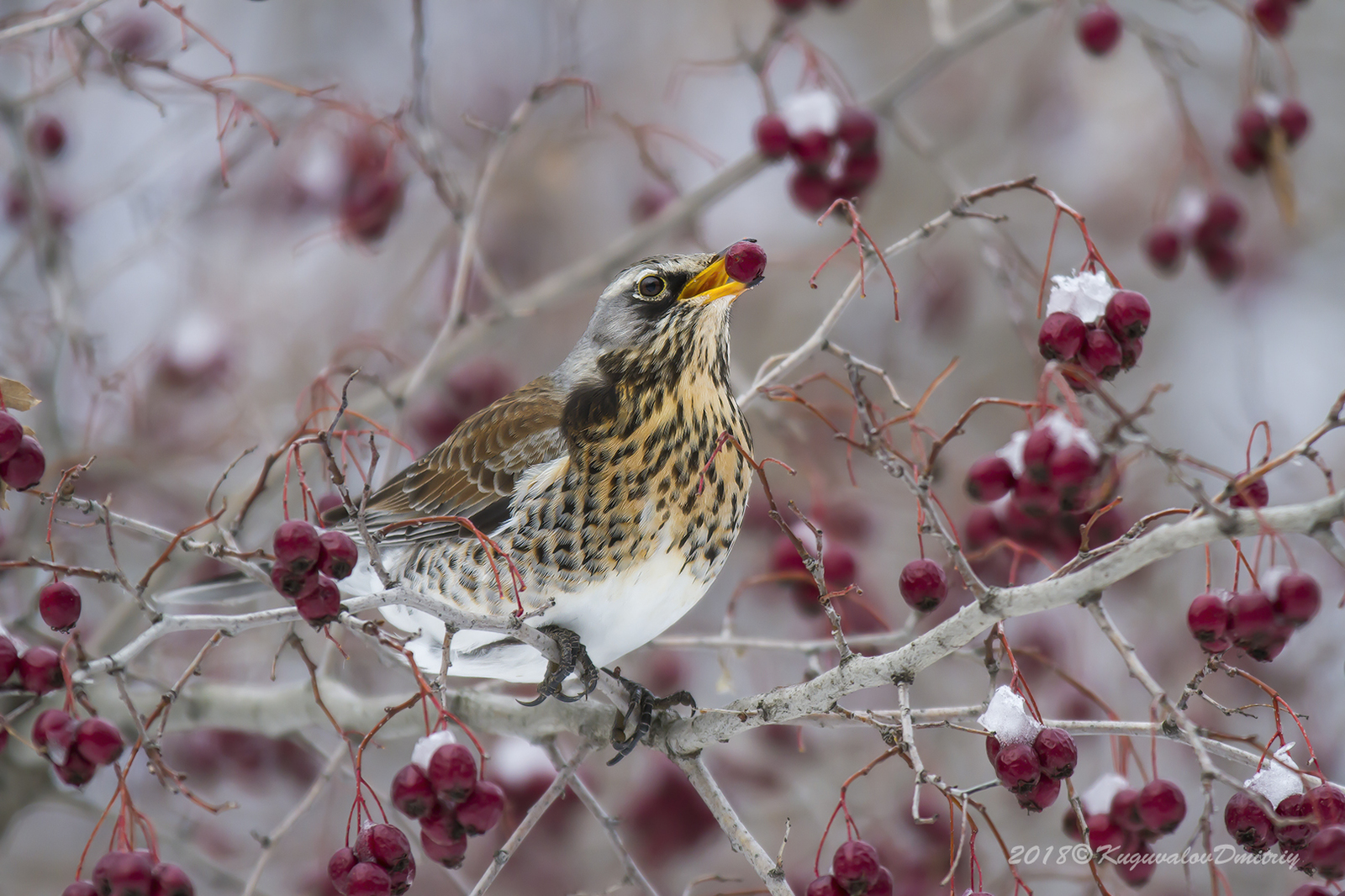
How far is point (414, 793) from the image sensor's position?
6.64ft

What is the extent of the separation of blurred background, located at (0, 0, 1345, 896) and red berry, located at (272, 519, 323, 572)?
43.0 inches

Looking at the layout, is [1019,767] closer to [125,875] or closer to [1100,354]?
[1100,354]

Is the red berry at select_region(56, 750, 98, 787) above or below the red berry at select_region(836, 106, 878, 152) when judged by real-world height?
below

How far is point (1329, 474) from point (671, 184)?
2217mm

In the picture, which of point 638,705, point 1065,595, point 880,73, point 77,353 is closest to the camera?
point 1065,595

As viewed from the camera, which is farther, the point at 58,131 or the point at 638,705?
the point at 58,131

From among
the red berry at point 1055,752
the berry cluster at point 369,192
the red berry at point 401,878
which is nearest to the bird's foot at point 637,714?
the red berry at point 401,878

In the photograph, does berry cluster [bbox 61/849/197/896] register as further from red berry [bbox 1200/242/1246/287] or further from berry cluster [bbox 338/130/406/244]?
red berry [bbox 1200/242/1246/287]

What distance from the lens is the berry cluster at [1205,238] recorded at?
3580 millimetres

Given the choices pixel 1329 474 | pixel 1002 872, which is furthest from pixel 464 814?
pixel 1002 872

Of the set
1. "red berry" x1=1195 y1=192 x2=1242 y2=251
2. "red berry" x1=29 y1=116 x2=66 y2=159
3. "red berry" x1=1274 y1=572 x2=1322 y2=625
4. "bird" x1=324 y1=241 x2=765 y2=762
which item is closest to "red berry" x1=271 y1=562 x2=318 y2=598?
"bird" x1=324 y1=241 x2=765 y2=762

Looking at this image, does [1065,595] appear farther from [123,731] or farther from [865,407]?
[123,731]

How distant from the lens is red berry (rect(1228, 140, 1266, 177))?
3469 millimetres

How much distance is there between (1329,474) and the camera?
66.7 inches
